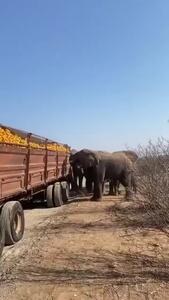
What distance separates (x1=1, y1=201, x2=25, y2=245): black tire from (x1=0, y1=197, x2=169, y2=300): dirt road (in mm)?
165

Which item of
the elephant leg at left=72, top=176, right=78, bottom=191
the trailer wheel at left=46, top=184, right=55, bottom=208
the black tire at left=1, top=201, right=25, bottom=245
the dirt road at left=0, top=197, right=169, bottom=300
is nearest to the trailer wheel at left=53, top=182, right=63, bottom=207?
the trailer wheel at left=46, top=184, right=55, bottom=208

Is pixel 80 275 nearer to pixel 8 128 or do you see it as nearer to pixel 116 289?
pixel 116 289

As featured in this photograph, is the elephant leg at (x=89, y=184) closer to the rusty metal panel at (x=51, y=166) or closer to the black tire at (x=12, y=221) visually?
the rusty metal panel at (x=51, y=166)

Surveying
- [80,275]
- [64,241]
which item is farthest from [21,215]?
[80,275]

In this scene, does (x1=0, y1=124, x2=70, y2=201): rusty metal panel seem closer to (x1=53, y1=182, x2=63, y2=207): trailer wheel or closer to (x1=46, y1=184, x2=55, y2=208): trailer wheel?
(x1=46, y1=184, x2=55, y2=208): trailer wheel

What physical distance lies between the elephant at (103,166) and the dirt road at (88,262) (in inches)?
255

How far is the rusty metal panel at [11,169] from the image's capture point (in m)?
7.91

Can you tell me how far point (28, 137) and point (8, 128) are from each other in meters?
0.50

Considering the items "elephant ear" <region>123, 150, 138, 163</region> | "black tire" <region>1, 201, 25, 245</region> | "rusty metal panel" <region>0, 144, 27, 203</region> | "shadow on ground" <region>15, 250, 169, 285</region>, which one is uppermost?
"elephant ear" <region>123, 150, 138, 163</region>

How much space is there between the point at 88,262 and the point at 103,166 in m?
11.3

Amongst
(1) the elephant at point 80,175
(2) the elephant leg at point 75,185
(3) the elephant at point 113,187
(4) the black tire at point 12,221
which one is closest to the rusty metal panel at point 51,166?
(1) the elephant at point 80,175

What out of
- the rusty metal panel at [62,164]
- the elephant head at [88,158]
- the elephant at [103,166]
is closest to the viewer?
the rusty metal panel at [62,164]

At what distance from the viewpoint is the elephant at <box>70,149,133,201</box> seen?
1814 centimetres

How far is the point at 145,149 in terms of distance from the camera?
45.3 ft
